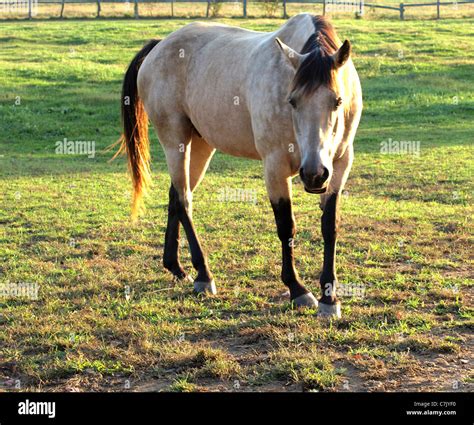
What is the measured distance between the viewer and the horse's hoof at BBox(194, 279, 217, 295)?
6.70m

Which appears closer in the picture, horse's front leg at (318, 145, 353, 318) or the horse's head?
the horse's head

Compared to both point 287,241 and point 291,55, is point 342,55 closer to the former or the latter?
point 291,55

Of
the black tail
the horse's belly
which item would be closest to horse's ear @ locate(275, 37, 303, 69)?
the horse's belly

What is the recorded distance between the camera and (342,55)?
530 cm

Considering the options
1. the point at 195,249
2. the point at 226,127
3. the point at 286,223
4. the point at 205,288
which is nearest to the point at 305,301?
the point at 286,223

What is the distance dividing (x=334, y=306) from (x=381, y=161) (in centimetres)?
721

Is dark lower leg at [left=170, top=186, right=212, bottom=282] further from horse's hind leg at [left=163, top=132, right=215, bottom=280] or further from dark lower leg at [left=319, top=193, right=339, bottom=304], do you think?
dark lower leg at [left=319, top=193, right=339, bottom=304]

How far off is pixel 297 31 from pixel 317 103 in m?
1.14

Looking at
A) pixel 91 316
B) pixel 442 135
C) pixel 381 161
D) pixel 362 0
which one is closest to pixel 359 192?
pixel 381 161

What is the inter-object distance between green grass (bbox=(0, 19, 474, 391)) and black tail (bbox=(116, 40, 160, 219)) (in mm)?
694

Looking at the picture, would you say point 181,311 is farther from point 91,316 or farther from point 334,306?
point 334,306

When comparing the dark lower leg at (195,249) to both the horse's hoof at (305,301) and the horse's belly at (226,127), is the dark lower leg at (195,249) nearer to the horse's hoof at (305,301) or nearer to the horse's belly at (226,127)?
the horse's belly at (226,127)

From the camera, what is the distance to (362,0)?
4212 cm

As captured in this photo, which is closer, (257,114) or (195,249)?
(257,114)
